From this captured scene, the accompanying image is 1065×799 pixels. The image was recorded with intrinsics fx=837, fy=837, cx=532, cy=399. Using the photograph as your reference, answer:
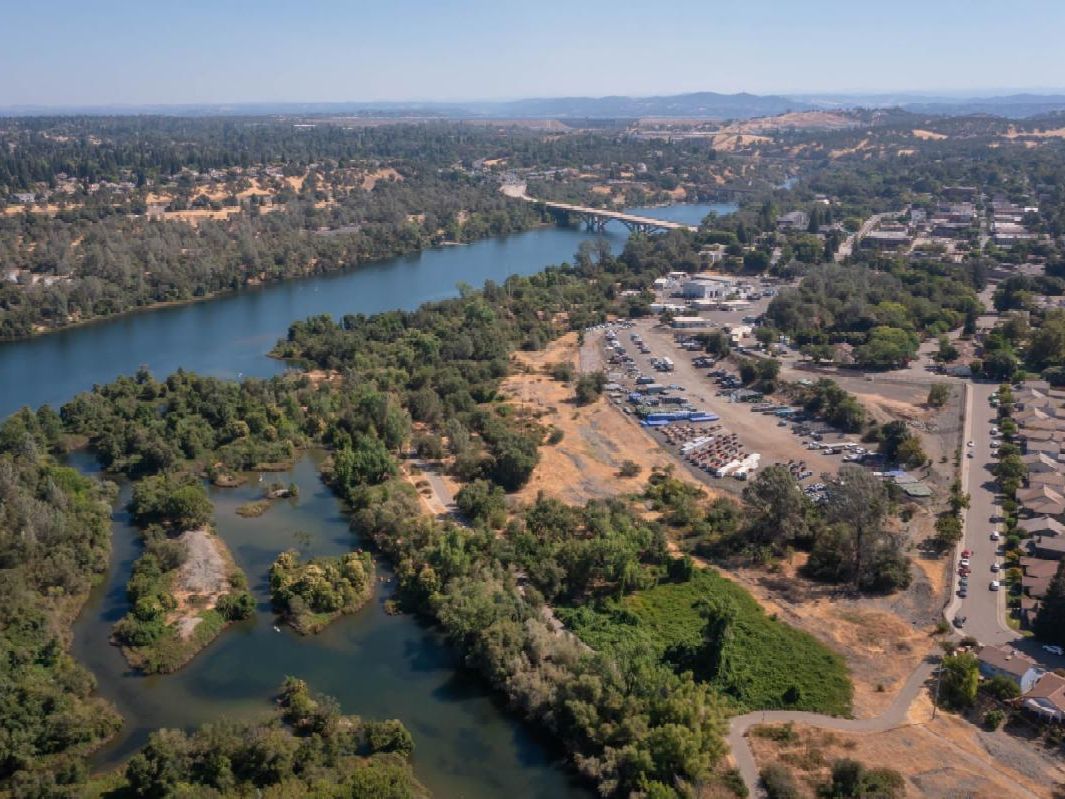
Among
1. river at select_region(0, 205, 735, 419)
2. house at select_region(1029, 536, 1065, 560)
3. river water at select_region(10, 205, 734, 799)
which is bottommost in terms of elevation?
river water at select_region(10, 205, 734, 799)

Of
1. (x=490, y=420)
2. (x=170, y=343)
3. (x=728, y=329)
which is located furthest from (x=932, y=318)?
(x=170, y=343)

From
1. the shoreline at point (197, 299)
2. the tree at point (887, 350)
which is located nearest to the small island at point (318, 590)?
the tree at point (887, 350)

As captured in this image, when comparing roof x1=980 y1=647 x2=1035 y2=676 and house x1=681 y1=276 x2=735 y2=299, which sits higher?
house x1=681 y1=276 x2=735 y2=299

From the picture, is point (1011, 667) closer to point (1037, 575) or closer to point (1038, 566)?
point (1037, 575)

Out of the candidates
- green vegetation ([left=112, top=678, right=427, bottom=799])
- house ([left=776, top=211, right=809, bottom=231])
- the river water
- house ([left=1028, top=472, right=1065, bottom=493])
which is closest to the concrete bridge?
house ([left=776, top=211, right=809, bottom=231])

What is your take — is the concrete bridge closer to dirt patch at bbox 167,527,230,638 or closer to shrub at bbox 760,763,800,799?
dirt patch at bbox 167,527,230,638

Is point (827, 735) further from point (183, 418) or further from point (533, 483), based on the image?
point (183, 418)
